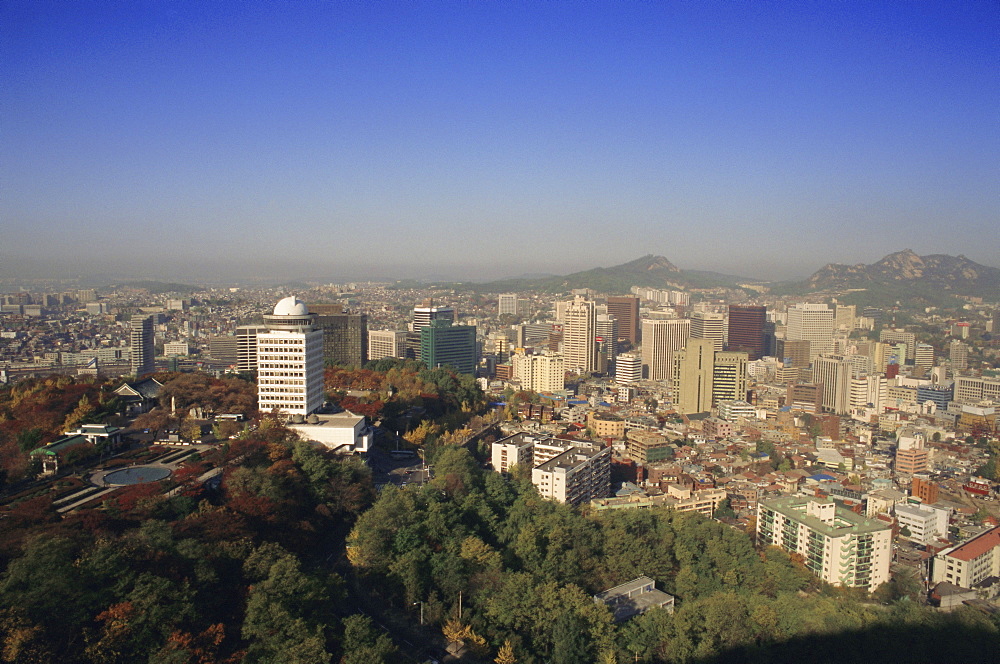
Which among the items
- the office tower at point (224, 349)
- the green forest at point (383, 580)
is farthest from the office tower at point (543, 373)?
the green forest at point (383, 580)

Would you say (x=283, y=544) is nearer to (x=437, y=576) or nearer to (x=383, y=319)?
(x=437, y=576)

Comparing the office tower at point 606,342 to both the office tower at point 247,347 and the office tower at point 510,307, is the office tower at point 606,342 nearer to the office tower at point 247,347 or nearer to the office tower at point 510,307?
the office tower at point 247,347

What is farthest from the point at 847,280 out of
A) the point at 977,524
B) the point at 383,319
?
the point at 977,524

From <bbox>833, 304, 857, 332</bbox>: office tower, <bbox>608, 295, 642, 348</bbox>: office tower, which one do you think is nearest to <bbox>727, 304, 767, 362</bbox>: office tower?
<bbox>608, 295, 642, 348</bbox>: office tower

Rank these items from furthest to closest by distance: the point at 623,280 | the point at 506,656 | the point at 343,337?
the point at 623,280
the point at 343,337
the point at 506,656

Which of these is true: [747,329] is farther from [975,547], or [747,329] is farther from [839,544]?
[839,544]

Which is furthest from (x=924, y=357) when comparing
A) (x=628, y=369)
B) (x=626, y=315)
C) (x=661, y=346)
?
(x=626, y=315)

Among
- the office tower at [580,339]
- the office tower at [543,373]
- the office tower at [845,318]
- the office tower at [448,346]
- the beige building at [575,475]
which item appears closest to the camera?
the beige building at [575,475]
